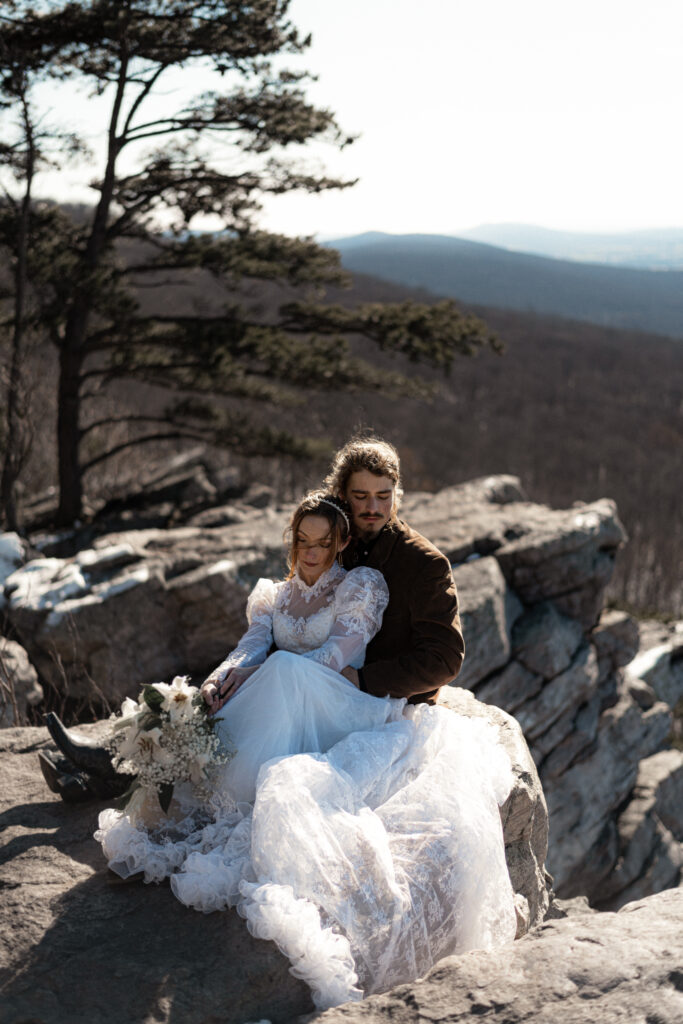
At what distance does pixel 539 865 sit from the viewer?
4.24 metres

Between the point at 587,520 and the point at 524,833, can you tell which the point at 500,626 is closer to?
the point at 587,520

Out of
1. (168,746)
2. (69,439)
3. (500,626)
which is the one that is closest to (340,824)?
(168,746)

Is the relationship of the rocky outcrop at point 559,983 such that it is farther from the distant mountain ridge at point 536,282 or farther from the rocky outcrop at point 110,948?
the distant mountain ridge at point 536,282

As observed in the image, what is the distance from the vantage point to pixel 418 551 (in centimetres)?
380

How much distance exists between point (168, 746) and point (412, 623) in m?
1.14

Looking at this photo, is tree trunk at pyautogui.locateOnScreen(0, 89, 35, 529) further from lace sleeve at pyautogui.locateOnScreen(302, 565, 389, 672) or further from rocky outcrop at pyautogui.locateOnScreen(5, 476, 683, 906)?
lace sleeve at pyautogui.locateOnScreen(302, 565, 389, 672)

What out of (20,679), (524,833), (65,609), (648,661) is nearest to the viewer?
(524,833)

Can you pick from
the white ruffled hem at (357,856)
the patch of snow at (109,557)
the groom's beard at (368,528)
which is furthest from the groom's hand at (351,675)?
the patch of snow at (109,557)

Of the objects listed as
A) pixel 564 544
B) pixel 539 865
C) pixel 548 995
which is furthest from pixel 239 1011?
pixel 564 544

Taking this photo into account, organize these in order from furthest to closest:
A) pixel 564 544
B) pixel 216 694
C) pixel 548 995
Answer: pixel 564 544 < pixel 216 694 < pixel 548 995

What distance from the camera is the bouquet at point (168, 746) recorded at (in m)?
3.25

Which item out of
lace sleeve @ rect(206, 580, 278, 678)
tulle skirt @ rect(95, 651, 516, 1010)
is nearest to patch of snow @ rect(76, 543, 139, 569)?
lace sleeve @ rect(206, 580, 278, 678)

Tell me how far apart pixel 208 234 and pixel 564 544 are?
6.94 m

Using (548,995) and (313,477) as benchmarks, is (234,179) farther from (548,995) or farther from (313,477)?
(313,477)
